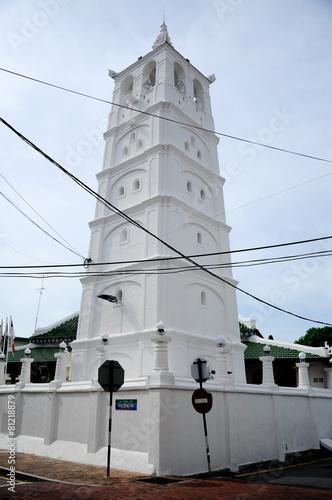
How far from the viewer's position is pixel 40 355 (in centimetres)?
2712

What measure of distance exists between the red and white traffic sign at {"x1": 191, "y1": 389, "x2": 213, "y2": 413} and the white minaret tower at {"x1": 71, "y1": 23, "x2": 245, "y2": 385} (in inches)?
219

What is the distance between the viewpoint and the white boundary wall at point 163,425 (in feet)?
37.1

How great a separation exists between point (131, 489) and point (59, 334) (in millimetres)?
22075

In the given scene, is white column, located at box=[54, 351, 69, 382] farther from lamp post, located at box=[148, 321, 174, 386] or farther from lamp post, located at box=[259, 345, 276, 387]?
lamp post, located at box=[259, 345, 276, 387]

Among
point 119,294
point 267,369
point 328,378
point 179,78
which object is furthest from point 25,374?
point 179,78

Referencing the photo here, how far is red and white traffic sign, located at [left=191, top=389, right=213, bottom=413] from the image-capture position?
10125 mm

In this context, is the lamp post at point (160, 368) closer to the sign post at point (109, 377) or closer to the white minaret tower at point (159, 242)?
the sign post at point (109, 377)

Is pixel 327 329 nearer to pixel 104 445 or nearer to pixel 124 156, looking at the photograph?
pixel 124 156

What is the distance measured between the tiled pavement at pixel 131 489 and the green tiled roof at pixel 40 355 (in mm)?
15082

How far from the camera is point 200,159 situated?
25.3 metres

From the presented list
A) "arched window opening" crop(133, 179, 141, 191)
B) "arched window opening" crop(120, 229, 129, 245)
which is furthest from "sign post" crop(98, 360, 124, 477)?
"arched window opening" crop(133, 179, 141, 191)

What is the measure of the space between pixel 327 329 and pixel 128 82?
35.0 m

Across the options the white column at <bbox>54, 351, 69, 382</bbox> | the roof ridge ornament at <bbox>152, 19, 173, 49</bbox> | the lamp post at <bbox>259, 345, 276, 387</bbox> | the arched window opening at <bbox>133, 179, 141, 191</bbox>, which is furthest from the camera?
the roof ridge ornament at <bbox>152, 19, 173, 49</bbox>

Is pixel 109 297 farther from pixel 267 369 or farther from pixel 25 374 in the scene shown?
pixel 267 369
